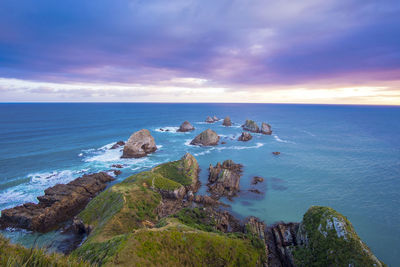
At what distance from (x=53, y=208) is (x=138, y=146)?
33.0m

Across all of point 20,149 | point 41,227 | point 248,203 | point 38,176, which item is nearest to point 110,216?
point 41,227

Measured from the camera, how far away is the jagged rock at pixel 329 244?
1728cm

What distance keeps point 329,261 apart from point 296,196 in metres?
21.5

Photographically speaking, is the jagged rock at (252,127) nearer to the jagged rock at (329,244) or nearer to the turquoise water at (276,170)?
the turquoise water at (276,170)

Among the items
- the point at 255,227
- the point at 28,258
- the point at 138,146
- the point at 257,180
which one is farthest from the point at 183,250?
the point at 138,146

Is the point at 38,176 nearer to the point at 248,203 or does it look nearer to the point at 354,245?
the point at 248,203

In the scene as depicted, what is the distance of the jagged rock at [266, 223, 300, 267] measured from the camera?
21.5m

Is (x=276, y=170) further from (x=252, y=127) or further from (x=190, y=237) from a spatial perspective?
(x=252, y=127)

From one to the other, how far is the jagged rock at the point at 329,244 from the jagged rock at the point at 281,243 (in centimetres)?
125

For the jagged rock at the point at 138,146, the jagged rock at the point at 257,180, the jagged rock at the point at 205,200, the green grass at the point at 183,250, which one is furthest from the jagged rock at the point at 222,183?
the jagged rock at the point at 138,146

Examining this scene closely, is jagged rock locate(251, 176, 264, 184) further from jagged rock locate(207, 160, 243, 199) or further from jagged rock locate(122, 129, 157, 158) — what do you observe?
jagged rock locate(122, 129, 157, 158)

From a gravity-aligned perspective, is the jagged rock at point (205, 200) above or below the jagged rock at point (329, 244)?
below

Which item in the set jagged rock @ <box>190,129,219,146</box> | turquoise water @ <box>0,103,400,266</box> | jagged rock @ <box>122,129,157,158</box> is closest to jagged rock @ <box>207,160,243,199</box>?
turquoise water @ <box>0,103,400,266</box>

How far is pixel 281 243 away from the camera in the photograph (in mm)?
→ 24047
